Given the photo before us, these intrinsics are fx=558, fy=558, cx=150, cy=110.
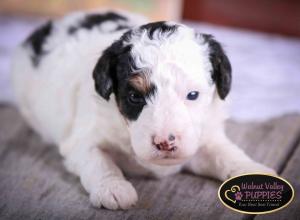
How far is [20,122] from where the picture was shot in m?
3.88

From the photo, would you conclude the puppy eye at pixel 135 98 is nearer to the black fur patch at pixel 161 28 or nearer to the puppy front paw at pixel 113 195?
the black fur patch at pixel 161 28

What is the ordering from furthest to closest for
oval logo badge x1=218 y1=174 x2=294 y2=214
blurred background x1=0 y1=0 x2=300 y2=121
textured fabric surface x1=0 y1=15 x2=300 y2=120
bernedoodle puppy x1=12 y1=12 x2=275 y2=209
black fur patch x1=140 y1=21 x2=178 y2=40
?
1. blurred background x1=0 y1=0 x2=300 y2=121
2. textured fabric surface x1=0 y1=15 x2=300 y2=120
3. black fur patch x1=140 y1=21 x2=178 y2=40
4. bernedoodle puppy x1=12 y1=12 x2=275 y2=209
5. oval logo badge x1=218 y1=174 x2=294 y2=214

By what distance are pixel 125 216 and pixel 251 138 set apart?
1.24m

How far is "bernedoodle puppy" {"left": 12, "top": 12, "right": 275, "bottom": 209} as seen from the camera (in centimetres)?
255

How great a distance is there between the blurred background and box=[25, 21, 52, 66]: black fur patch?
2.33ft

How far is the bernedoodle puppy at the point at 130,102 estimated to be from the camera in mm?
2553

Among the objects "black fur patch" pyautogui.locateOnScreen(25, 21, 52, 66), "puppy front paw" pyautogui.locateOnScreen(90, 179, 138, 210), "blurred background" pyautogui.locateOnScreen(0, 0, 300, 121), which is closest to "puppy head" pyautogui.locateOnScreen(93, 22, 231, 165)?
"puppy front paw" pyautogui.locateOnScreen(90, 179, 138, 210)

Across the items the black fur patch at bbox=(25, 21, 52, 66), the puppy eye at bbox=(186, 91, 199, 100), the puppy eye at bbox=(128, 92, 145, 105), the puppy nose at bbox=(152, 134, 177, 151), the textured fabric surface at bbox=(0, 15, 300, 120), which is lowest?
the textured fabric surface at bbox=(0, 15, 300, 120)

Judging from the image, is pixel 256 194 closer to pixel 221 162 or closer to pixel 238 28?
pixel 221 162

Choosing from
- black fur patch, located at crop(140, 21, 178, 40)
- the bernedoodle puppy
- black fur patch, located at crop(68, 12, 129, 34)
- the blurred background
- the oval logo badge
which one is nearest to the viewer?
the oval logo badge

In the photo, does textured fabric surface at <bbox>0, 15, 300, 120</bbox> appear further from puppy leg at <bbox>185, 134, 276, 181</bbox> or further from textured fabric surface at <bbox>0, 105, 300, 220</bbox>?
puppy leg at <bbox>185, 134, 276, 181</bbox>

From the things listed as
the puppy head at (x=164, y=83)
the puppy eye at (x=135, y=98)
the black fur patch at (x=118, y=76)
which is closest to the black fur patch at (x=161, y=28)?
the puppy head at (x=164, y=83)

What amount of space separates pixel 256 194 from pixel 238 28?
3467mm

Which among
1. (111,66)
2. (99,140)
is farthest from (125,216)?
→ (111,66)
